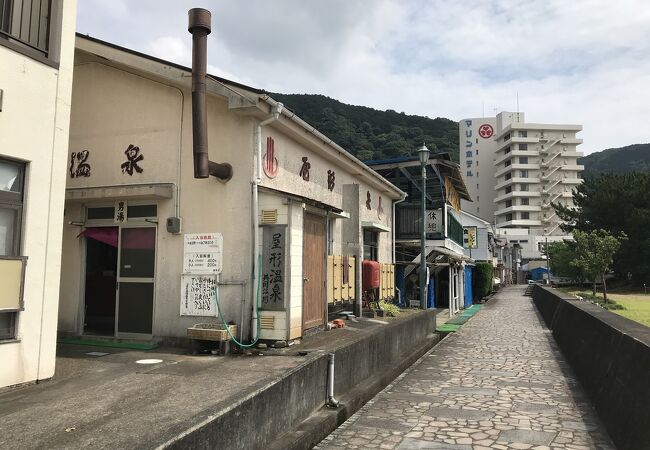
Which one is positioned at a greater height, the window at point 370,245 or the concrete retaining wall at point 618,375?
the window at point 370,245

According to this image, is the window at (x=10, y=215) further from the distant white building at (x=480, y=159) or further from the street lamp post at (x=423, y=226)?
the distant white building at (x=480, y=159)

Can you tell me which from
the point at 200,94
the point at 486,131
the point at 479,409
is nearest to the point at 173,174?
the point at 200,94

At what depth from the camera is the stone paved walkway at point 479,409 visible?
5633 millimetres

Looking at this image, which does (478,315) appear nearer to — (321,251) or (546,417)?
(321,251)

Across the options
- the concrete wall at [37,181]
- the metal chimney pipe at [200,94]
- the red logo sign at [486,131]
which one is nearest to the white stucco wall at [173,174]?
the metal chimney pipe at [200,94]

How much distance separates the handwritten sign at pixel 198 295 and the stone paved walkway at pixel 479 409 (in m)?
3.30

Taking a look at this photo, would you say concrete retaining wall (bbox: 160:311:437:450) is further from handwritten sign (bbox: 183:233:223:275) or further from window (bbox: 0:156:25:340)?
window (bbox: 0:156:25:340)

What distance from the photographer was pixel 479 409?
696 cm

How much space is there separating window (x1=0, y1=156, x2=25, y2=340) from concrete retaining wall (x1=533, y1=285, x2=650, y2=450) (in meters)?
6.93

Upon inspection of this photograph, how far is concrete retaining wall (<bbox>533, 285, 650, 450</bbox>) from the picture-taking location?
194 inches

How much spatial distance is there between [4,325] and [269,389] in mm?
3577

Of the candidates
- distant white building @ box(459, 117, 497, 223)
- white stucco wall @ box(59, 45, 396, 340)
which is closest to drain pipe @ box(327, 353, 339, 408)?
white stucco wall @ box(59, 45, 396, 340)

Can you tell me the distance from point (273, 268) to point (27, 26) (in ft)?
16.6

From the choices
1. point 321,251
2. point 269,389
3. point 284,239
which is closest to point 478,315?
point 321,251
